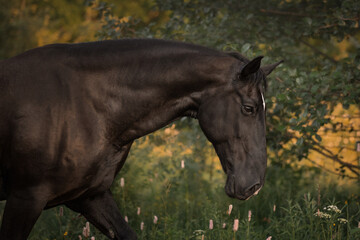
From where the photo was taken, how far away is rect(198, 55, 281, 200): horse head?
9.05 ft

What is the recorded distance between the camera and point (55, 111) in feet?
8.95

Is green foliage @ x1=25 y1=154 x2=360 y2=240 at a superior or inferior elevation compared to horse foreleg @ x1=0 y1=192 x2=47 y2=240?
inferior

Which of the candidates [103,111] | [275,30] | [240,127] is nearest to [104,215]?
[103,111]

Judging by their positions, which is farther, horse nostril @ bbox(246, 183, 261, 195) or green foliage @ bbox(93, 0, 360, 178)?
green foliage @ bbox(93, 0, 360, 178)

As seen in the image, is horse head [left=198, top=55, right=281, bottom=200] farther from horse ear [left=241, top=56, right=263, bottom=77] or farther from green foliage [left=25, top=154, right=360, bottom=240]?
green foliage [left=25, top=154, right=360, bottom=240]

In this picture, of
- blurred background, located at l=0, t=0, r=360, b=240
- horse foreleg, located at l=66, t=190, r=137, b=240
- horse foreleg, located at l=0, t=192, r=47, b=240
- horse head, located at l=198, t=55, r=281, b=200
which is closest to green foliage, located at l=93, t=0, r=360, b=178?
blurred background, located at l=0, t=0, r=360, b=240

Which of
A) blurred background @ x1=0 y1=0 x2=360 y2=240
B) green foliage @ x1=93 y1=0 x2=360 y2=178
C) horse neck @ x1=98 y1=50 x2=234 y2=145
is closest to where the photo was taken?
horse neck @ x1=98 y1=50 x2=234 y2=145

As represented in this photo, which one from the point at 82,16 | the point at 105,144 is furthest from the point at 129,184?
the point at 82,16

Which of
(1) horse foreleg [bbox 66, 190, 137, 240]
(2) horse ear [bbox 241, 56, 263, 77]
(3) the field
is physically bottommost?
(3) the field

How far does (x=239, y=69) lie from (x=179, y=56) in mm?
403

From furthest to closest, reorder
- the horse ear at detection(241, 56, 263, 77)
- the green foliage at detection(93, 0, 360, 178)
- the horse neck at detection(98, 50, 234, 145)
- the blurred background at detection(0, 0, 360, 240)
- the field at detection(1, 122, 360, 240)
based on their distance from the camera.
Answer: the green foliage at detection(93, 0, 360, 178) < the blurred background at detection(0, 0, 360, 240) < the field at detection(1, 122, 360, 240) < the horse neck at detection(98, 50, 234, 145) < the horse ear at detection(241, 56, 263, 77)

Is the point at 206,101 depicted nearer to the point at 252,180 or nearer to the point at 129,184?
the point at 252,180

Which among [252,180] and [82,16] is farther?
[82,16]

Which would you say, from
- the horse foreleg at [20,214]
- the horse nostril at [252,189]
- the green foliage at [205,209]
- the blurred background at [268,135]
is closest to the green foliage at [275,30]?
the blurred background at [268,135]
